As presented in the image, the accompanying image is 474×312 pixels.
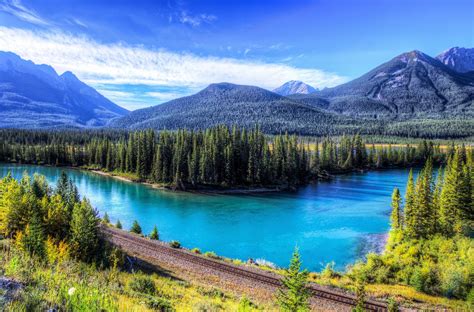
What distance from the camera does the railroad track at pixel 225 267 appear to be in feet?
85.2

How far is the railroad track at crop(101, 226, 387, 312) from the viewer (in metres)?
26.0

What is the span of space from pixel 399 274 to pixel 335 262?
8.96m

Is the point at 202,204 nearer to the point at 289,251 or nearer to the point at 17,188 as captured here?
the point at 289,251

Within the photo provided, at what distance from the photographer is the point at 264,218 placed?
6147 centimetres

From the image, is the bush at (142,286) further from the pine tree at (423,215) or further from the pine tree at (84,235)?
the pine tree at (423,215)

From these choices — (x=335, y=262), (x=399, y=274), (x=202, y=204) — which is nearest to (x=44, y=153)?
(x=202, y=204)

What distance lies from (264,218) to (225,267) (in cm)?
3023

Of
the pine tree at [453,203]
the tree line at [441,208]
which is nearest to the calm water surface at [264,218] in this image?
the tree line at [441,208]

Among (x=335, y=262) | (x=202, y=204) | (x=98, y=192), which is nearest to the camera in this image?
(x=335, y=262)

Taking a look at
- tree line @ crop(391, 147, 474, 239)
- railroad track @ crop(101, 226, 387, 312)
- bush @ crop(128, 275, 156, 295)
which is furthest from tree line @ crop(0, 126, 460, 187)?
bush @ crop(128, 275, 156, 295)

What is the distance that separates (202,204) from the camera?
72500 millimetres

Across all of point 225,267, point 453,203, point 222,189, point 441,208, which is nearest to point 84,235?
point 225,267

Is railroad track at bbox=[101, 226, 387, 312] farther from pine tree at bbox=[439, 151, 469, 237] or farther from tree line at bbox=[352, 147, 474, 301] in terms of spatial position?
pine tree at bbox=[439, 151, 469, 237]

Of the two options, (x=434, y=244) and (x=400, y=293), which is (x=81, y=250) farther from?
(x=434, y=244)
